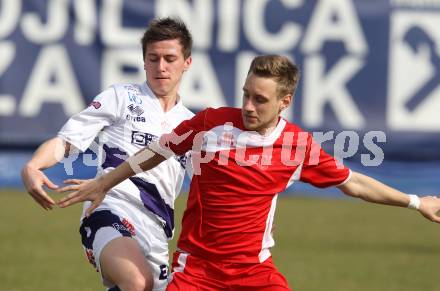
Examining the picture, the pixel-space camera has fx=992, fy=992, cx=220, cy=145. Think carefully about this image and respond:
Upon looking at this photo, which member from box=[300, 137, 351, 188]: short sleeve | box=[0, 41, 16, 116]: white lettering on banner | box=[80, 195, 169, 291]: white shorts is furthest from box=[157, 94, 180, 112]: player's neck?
box=[0, 41, 16, 116]: white lettering on banner

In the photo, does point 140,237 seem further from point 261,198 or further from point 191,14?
point 191,14

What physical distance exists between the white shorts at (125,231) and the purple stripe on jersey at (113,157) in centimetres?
23

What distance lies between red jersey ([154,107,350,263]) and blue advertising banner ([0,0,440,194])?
30.1 ft

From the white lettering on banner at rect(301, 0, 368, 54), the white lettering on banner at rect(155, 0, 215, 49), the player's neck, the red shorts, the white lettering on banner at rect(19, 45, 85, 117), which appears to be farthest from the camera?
the white lettering on banner at rect(301, 0, 368, 54)

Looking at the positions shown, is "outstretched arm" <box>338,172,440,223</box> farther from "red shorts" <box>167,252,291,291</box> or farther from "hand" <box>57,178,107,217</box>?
"hand" <box>57,178,107,217</box>

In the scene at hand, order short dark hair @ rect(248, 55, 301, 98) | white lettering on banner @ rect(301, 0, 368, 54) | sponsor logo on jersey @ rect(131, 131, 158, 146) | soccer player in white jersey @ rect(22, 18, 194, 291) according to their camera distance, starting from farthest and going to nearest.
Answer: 1. white lettering on banner @ rect(301, 0, 368, 54)
2. sponsor logo on jersey @ rect(131, 131, 158, 146)
3. soccer player in white jersey @ rect(22, 18, 194, 291)
4. short dark hair @ rect(248, 55, 301, 98)

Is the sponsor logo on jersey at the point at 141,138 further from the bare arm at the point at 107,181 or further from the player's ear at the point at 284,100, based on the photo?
the player's ear at the point at 284,100

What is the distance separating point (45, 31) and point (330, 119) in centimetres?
449

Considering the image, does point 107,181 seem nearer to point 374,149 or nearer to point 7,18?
point 7,18

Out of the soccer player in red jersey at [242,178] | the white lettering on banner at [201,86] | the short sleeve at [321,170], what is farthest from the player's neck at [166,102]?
the white lettering on banner at [201,86]

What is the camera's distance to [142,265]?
18.8ft

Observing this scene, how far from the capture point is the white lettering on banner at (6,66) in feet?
47.4

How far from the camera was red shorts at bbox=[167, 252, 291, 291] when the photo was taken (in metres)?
5.36

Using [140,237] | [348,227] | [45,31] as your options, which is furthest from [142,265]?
[45,31]
